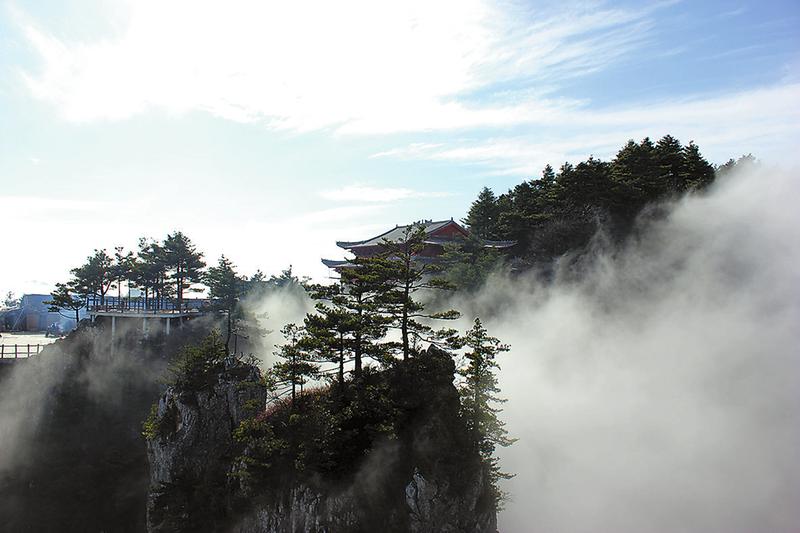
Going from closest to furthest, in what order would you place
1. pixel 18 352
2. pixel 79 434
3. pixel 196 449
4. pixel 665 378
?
pixel 196 449
pixel 665 378
pixel 79 434
pixel 18 352

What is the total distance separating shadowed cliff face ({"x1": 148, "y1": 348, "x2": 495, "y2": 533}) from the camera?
20438 millimetres

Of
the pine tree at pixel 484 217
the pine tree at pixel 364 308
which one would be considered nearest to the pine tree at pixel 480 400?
the pine tree at pixel 364 308

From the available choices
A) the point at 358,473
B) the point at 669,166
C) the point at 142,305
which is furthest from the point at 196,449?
the point at 669,166

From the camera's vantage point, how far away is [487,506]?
21.3 m

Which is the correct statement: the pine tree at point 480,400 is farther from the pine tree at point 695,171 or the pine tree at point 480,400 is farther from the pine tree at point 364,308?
the pine tree at point 695,171

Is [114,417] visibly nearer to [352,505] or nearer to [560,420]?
[352,505]

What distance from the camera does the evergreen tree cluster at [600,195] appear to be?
43.4 meters

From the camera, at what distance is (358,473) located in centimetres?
2116

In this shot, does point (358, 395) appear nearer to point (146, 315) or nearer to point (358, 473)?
point (358, 473)

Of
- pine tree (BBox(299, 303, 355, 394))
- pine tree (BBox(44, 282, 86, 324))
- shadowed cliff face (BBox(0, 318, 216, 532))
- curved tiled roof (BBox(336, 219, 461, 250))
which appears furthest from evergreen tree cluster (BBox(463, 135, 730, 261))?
pine tree (BBox(44, 282, 86, 324))

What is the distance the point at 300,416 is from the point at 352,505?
4.51 m

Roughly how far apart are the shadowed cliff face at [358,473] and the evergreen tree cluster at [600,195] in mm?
26130

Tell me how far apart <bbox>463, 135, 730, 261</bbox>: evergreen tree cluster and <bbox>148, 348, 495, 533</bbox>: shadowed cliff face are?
2613 centimetres

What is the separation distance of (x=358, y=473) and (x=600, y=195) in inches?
1342
